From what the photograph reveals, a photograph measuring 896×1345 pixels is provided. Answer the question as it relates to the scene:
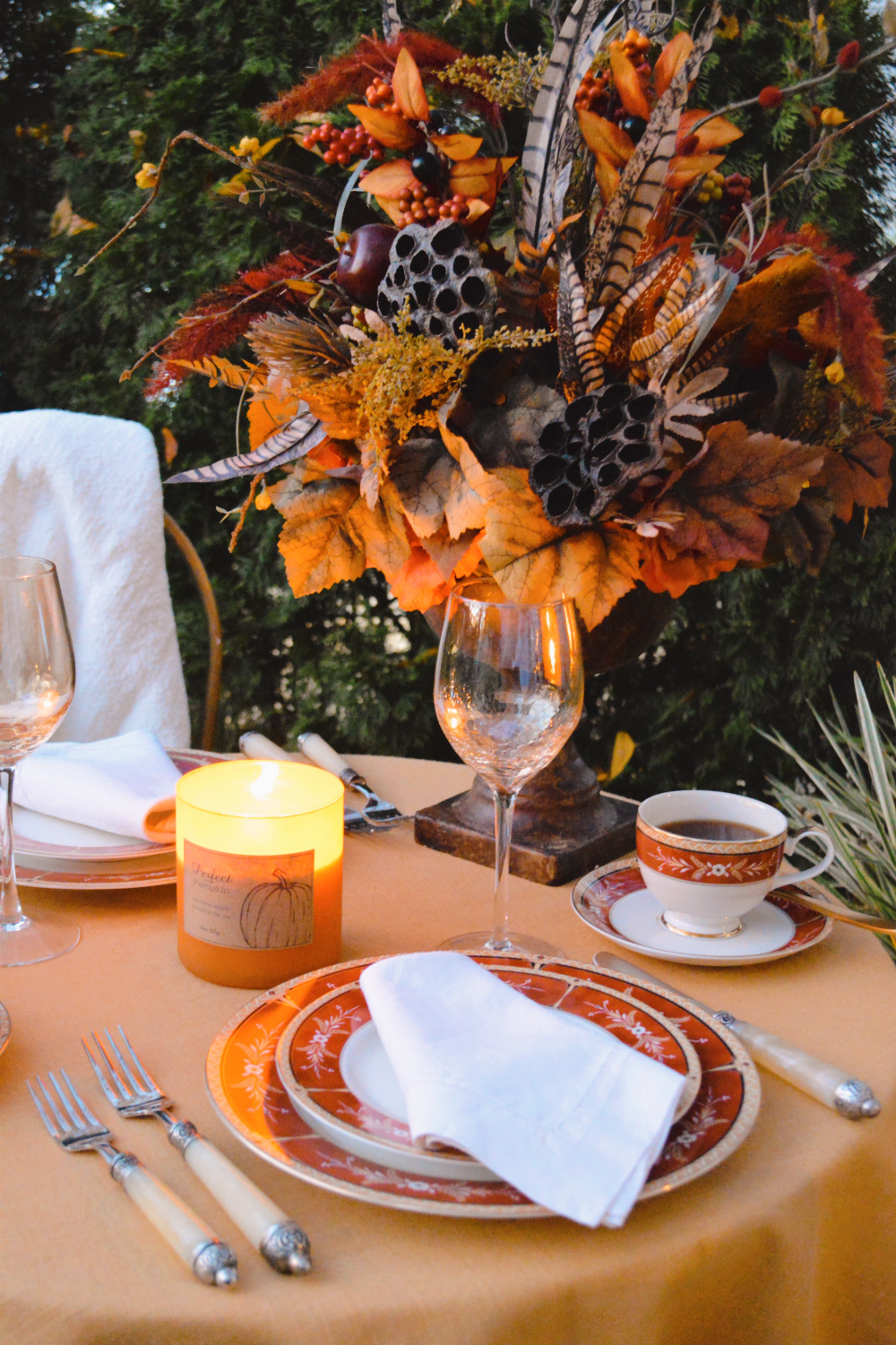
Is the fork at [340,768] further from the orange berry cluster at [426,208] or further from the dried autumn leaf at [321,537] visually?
the orange berry cluster at [426,208]

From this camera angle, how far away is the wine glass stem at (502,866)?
792mm

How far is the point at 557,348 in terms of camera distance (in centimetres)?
92

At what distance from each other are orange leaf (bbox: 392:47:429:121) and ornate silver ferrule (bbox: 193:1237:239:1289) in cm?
78

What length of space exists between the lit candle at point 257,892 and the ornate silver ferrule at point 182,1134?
0.53ft

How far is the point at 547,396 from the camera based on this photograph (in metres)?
0.89

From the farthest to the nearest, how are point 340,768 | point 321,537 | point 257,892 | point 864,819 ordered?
point 864,819 → point 340,768 → point 321,537 → point 257,892

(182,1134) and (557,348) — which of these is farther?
(557,348)

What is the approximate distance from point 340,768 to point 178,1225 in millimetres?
644

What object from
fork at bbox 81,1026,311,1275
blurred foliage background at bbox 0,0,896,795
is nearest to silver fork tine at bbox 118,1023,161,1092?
fork at bbox 81,1026,311,1275

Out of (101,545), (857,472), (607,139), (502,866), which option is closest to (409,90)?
(607,139)

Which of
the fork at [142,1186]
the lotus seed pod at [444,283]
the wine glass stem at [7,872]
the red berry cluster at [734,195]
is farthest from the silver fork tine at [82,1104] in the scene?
the red berry cluster at [734,195]

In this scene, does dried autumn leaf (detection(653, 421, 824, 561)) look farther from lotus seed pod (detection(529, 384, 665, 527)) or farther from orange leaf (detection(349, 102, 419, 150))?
orange leaf (detection(349, 102, 419, 150))

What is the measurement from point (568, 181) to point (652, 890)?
521 mm

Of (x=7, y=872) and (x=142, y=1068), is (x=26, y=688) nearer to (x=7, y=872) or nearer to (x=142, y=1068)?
(x=7, y=872)
